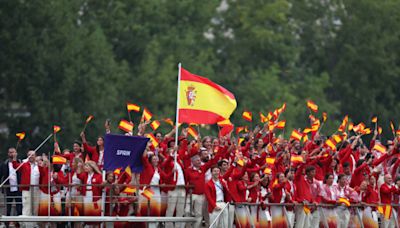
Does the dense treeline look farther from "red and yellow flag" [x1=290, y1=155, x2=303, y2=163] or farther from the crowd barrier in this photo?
the crowd barrier

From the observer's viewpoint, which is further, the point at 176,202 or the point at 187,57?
the point at 187,57

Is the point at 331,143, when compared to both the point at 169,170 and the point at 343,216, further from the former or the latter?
the point at 169,170

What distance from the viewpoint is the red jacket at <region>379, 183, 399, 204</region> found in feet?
142

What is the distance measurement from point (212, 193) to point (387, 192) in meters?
5.26

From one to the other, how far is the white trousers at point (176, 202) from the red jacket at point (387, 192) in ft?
17.5

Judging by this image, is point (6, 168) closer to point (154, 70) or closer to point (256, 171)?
point (256, 171)

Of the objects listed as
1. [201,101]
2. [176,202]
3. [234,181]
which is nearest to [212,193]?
[234,181]

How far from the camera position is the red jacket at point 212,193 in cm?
4028

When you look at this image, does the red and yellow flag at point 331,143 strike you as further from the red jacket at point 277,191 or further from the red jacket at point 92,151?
the red jacket at point 92,151

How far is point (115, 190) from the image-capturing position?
40.8 m

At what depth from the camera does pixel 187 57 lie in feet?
301

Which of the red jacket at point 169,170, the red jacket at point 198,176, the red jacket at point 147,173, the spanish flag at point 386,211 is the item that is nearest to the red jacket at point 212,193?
the red jacket at point 198,176

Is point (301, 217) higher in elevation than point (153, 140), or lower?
lower

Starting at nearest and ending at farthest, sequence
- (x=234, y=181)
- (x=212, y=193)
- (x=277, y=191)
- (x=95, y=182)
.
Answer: (x=212, y=193)
(x=234, y=181)
(x=95, y=182)
(x=277, y=191)
